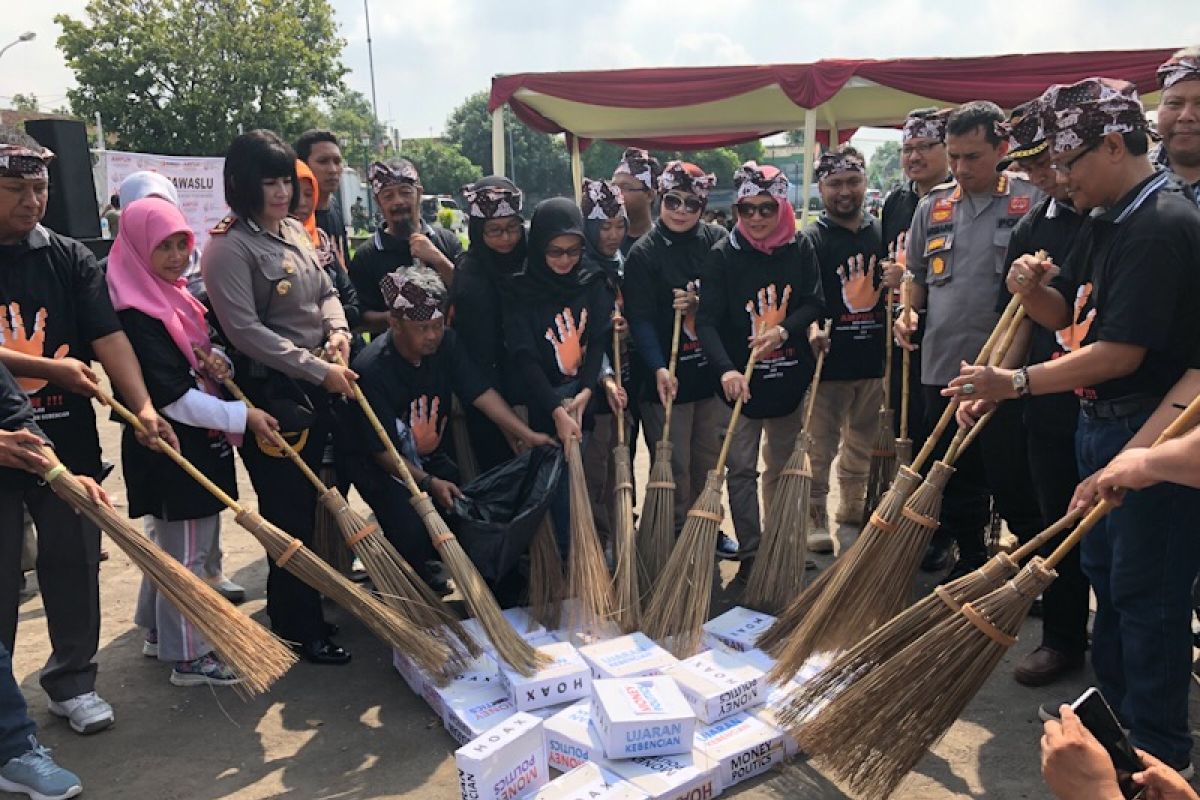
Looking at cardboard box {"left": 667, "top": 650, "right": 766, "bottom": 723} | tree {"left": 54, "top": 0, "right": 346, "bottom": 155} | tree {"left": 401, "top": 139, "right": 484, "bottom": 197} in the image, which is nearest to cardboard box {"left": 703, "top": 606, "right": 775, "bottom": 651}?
cardboard box {"left": 667, "top": 650, "right": 766, "bottom": 723}

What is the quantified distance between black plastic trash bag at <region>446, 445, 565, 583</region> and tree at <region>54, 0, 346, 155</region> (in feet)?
83.9

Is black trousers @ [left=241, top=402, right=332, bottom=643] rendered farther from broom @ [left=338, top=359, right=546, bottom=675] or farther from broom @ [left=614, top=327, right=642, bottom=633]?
broom @ [left=614, top=327, right=642, bottom=633]

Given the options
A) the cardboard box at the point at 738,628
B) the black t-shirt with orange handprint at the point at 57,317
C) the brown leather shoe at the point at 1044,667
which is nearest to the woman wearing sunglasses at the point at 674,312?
the cardboard box at the point at 738,628

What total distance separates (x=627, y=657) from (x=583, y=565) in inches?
18.6

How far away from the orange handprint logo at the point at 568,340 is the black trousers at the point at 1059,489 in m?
1.70

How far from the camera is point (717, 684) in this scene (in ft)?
8.91

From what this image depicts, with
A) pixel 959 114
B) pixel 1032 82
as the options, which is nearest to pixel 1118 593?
pixel 959 114

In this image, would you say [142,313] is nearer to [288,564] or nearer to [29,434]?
[29,434]

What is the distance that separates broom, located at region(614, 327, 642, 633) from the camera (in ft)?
10.5

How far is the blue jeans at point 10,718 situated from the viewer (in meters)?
2.40

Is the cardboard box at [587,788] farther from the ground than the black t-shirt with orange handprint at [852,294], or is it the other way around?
the black t-shirt with orange handprint at [852,294]

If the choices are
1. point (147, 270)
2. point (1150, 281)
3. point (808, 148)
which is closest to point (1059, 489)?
point (1150, 281)

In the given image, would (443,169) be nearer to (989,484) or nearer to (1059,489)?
(989,484)

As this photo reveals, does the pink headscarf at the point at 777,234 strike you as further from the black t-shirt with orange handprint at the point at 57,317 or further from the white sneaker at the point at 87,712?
the white sneaker at the point at 87,712
